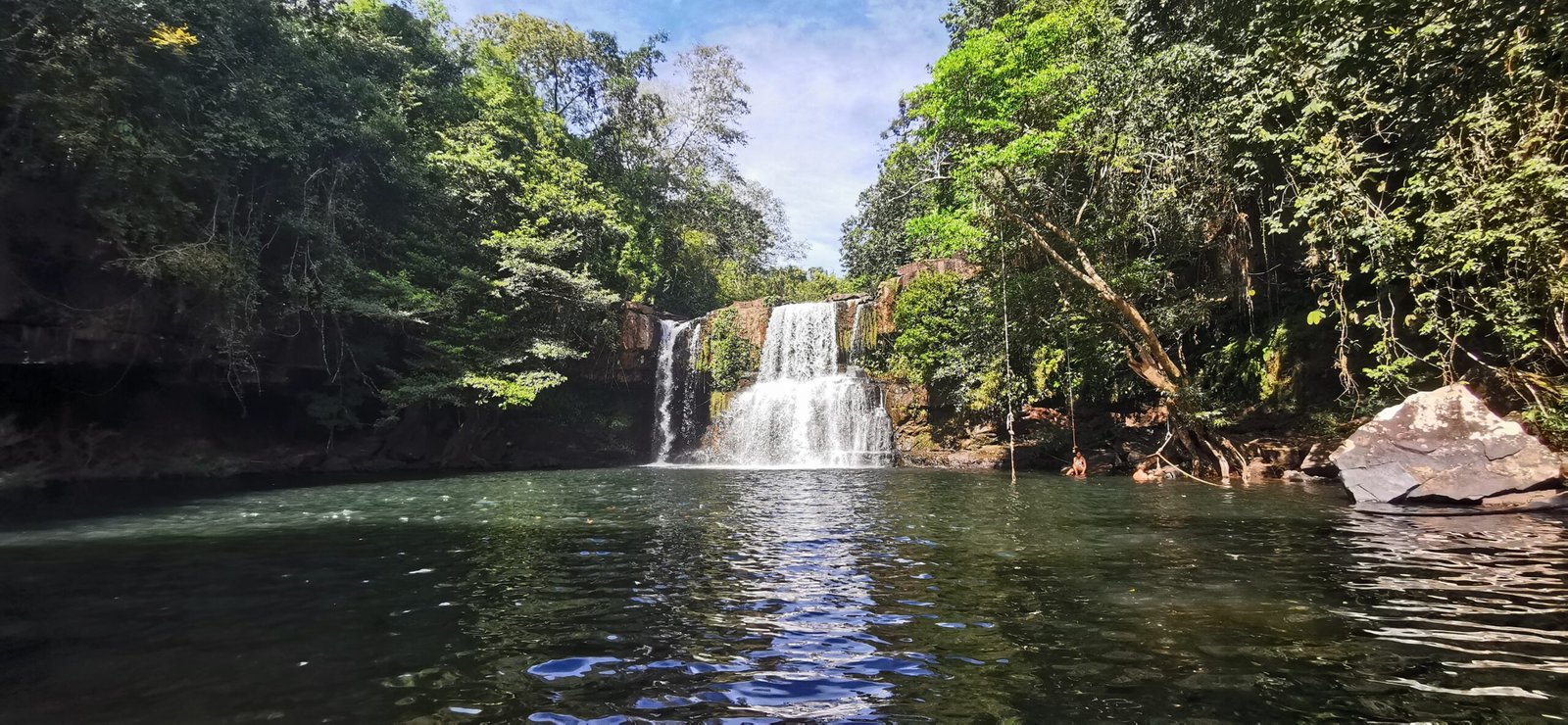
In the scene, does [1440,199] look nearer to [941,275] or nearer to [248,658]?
[941,275]

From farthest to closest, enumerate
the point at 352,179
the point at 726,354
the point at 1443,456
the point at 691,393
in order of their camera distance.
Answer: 1. the point at 691,393
2. the point at 726,354
3. the point at 352,179
4. the point at 1443,456

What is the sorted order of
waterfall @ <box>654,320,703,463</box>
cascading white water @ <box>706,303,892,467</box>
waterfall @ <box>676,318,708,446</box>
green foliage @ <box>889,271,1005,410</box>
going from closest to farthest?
green foliage @ <box>889,271,1005,410</box>
cascading white water @ <box>706,303,892,467</box>
waterfall @ <box>676,318,708,446</box>
waterfall @ <box>654,320,703,463</box>

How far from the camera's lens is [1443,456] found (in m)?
8.88

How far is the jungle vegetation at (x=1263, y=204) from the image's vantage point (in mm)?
9141

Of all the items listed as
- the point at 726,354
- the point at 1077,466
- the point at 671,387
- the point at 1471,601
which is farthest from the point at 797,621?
the point at 671,387

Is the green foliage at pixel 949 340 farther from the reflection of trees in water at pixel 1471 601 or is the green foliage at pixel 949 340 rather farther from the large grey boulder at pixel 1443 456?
the reflection of trees in water at pixel 1471 601

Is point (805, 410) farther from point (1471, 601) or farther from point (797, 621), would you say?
point (1471, 601)

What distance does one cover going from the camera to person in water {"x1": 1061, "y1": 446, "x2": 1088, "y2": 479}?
15.6 meters

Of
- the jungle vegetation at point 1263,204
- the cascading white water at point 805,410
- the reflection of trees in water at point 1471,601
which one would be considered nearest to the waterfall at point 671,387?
the cascading white water at point 805,410

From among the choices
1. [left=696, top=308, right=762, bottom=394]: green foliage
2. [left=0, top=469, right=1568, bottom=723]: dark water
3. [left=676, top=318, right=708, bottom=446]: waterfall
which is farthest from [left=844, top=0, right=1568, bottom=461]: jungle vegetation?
[left=676, top=318, right=708, bottom=446]: waterfall

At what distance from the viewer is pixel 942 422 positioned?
2114 centimetres

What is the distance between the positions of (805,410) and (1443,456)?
15.6 m

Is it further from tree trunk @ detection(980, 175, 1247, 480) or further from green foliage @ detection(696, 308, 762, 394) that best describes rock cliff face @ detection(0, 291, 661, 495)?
tree trunk @ detection(980, 175, 1247, 480)

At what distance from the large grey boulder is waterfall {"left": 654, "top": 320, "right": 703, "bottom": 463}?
19992 mm
